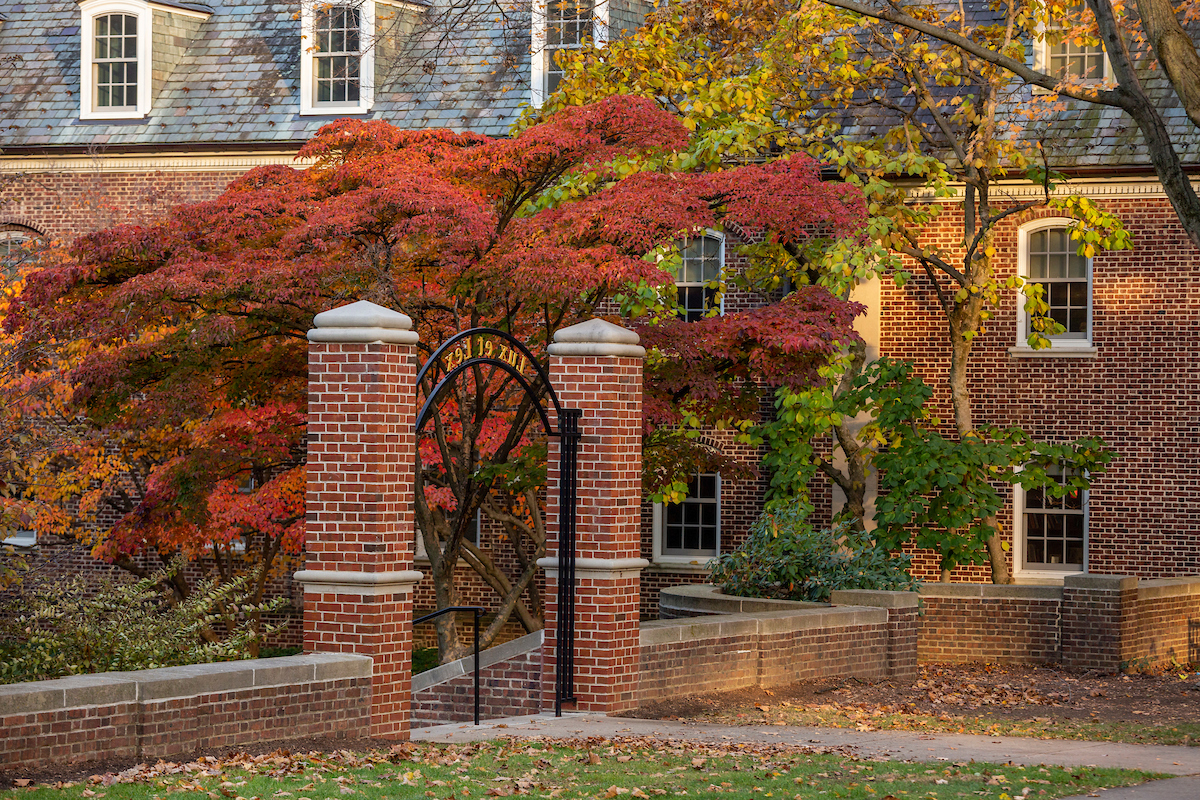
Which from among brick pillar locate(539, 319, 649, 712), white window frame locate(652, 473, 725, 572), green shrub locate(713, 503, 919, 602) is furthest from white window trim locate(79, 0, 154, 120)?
brick pillar locate(539, 319, 649, 712)

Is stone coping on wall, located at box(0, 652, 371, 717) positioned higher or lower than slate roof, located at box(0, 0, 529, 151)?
lower

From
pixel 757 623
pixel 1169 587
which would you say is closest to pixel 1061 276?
pixel 1169 587

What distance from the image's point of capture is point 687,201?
528 inches

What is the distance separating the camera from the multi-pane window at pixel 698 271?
22109 millimetres

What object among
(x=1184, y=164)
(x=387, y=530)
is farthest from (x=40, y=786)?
(x=1184, y=164)

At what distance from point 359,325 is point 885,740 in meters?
4.59

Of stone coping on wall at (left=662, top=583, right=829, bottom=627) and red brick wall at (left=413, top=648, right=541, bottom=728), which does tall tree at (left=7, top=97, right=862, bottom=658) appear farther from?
red brick wall at (left=413, top=648, right=541, bottom=728)

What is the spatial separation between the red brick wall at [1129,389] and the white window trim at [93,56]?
1236cm

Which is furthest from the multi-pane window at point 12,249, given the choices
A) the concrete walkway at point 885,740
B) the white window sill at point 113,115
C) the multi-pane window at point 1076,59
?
the multi-pane window at point 1076,59

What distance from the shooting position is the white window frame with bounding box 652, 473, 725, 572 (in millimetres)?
21844

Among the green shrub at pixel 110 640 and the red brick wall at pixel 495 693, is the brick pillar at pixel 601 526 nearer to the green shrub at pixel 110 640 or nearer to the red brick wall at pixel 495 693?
the red brick wall at pixel 495 693

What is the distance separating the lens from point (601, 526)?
38.6 feet

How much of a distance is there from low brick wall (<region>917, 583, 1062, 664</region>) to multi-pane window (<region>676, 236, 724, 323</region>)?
6.66 metres

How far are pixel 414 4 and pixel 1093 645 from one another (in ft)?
45.3
